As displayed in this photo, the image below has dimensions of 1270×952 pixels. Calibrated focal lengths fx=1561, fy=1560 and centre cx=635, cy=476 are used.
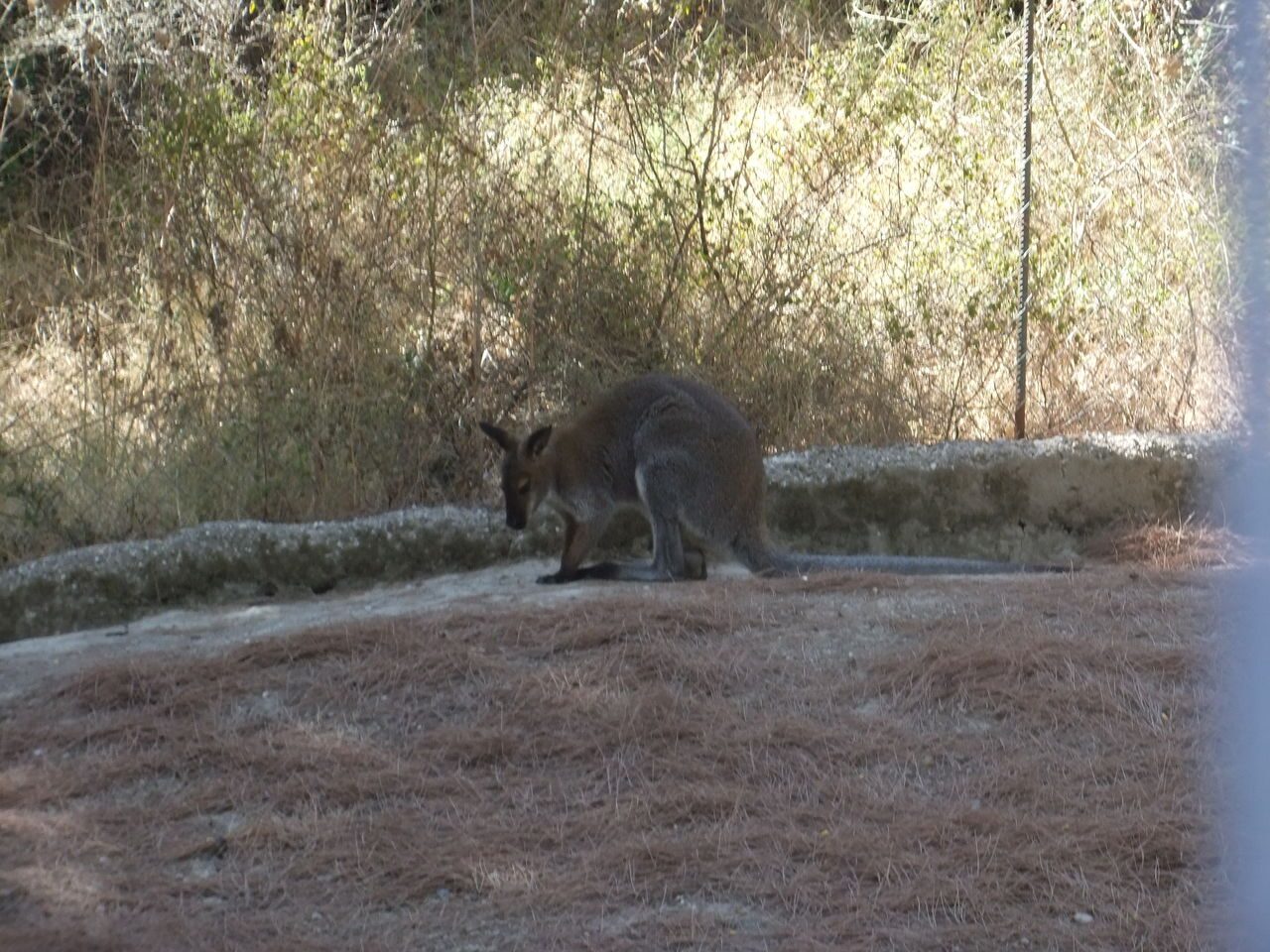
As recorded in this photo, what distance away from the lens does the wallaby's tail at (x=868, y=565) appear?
6859 mm

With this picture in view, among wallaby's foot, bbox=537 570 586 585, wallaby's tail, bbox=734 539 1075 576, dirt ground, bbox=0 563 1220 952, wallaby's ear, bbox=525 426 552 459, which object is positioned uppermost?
wallaby's ear, bbox=525 426 552 459

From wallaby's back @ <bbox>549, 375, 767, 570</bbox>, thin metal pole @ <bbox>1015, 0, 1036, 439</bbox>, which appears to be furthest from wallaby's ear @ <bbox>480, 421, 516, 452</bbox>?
thin metal pole @ <bbox>1015, 0, 1036, 439</bbox>

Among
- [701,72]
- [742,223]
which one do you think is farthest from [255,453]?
[701,72]

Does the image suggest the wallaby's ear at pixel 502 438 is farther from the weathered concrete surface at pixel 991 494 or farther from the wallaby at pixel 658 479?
the weathered concrete surface at pixel 991 494

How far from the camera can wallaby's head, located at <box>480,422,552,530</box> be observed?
7.40 metres

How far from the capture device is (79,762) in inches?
194

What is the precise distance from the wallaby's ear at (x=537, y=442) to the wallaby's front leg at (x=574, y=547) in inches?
14.7

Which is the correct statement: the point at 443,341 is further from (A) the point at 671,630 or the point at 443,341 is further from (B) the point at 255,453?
(A) the point at 671,630

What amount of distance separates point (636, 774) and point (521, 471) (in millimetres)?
2921

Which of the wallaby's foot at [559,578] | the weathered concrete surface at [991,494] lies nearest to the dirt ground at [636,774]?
the wallaby's foot at [559,578]

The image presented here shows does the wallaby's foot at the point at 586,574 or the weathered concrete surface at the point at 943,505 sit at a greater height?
the weathered concrete surface at the point at 943,505

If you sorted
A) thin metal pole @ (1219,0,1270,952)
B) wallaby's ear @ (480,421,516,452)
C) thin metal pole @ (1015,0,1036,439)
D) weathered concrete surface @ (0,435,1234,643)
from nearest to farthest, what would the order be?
thin metal pole @ (1219,0,1270,952)
wallaby's ear @ (480,421,516,452)
weathered concrete surface @ (0,435,1234,643)
thin metal pole @ (1015,0,1036,439)

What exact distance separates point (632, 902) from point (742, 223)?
5839 mm

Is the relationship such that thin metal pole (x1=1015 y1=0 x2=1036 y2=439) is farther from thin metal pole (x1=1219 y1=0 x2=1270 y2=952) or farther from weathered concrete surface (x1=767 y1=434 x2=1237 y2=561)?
thin metal pole (x1=1219 y1=0 x2=1270 y2=952)
